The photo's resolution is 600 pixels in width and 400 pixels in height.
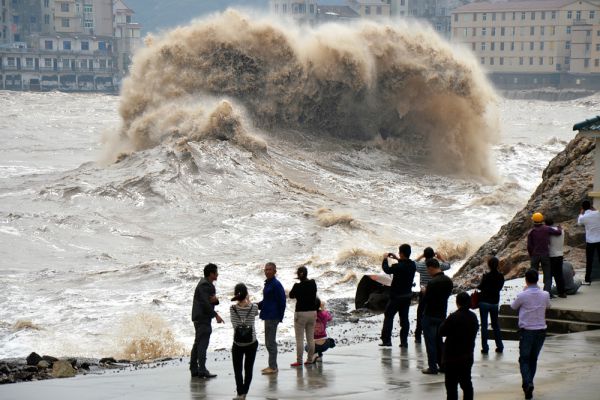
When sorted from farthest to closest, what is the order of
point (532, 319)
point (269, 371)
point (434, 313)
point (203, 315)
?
point (269, 371), point (203, 315), point (434, 313), point (532, 319)

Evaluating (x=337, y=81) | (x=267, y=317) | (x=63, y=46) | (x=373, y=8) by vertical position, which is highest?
(x=373, y=8)

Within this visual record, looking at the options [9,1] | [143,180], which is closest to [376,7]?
[9,1]

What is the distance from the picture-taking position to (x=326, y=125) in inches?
1727

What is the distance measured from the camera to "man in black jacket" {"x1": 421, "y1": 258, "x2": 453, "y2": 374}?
10.3m

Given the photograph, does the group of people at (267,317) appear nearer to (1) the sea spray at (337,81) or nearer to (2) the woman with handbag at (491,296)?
(2) the woman with handbag at (491,296)

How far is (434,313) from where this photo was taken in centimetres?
1045

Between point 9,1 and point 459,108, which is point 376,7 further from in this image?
point 459,108

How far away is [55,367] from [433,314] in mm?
3928

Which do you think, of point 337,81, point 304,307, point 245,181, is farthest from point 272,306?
point 337,81

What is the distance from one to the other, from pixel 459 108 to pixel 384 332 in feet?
106

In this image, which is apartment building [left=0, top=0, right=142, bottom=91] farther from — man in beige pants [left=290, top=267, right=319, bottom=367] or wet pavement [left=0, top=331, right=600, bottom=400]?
man in beige pants [left=290, top=267, right=319, bottom=367]

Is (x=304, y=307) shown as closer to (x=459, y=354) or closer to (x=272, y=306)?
(x=272, y=306)

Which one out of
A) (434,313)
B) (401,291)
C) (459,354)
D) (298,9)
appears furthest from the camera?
(298,9)

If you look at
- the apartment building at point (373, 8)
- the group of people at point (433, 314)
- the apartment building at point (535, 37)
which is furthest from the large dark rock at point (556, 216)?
the apartment building at point (373, 8)
